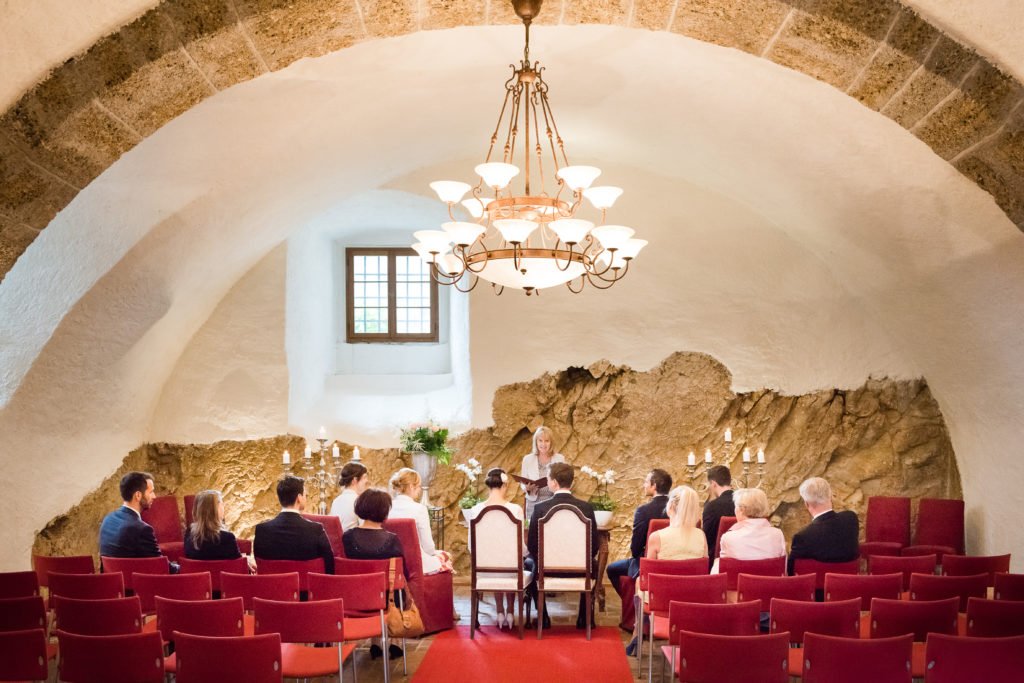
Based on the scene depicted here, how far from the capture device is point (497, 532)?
681 centimetres

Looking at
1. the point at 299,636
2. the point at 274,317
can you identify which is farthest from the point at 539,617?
the point at 274,317

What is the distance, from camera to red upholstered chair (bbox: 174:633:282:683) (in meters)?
3.89

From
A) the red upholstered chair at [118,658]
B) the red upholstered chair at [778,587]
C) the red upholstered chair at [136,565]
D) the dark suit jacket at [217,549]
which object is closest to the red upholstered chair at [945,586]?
the red upholstered chair at [778,587]

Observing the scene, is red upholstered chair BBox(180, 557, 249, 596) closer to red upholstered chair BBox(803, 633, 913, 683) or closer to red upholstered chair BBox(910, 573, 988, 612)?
red upholstered chair BBox(803, 633, 913, 683)

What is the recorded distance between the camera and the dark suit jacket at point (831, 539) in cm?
602

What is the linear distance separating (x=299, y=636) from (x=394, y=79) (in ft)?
13.6

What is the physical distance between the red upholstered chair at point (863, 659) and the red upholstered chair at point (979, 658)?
11 cm

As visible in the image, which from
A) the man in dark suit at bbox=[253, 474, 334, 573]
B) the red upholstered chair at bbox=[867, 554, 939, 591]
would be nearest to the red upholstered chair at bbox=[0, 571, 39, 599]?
the man in dark suit at bbox=[253, 474, 334, 573]

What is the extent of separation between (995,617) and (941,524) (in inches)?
171

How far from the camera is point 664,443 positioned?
972 centimetres

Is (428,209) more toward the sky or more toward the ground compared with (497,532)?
more toward the sky

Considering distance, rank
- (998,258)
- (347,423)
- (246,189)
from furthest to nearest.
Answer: (347,423), (246,189), (998,258)

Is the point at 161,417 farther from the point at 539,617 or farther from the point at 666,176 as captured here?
the point at 666,176

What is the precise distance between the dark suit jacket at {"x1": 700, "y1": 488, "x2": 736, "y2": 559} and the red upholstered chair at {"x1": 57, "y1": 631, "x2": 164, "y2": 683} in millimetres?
4330
